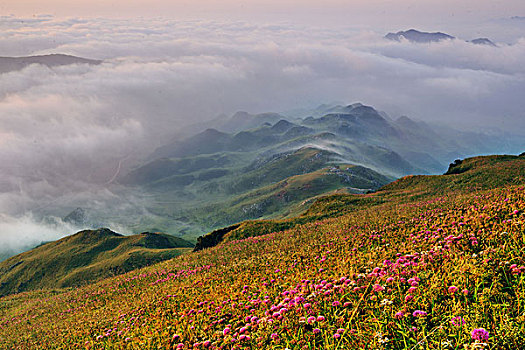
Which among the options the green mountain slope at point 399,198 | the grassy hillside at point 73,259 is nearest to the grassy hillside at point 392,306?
the green mountain slope at point 399,198

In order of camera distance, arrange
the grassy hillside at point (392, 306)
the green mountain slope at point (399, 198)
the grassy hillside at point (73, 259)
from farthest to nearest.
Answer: the grassy hillside at point (73, 259) < the green mountain slope at point (399, 198) < the grassy hillside at point (392, 306)

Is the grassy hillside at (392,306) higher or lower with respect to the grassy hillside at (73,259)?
higher

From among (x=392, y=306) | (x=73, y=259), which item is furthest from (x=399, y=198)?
(x=73, y=259)

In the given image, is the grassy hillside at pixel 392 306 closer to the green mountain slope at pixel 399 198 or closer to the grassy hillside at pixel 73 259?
the green mountain slope at pixel 399 198

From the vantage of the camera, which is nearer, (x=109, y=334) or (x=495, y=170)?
(x=109, y=334)

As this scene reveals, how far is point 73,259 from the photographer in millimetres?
111000

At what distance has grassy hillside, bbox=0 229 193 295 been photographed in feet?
308

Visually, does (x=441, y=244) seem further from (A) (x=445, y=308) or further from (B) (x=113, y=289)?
(B) (x=113, y=289)

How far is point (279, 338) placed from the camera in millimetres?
6410

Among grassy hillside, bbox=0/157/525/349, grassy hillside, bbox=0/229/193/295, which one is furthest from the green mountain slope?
grassy hillside, bbox=0/229/193/295

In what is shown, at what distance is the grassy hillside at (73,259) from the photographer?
9388cm

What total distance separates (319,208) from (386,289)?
5148 cm

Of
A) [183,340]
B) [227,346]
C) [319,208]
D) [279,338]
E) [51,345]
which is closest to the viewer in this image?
[279,338]

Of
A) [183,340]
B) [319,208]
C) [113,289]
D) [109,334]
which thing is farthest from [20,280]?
[183,340]
